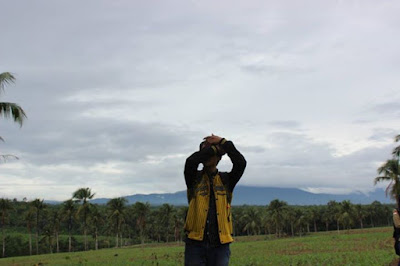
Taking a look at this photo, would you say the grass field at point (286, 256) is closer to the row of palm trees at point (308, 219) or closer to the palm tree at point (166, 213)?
the palm tree at point (166, 213)

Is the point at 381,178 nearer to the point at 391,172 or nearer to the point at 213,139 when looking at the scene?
the point at 391,172

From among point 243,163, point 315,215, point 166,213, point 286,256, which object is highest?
point 243,163

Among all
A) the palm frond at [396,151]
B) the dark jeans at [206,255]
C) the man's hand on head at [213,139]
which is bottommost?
the dark jeans at [206,255]

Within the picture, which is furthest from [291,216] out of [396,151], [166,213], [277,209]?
[396,151]

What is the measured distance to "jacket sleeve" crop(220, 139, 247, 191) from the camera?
4.09m

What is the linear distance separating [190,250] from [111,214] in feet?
234

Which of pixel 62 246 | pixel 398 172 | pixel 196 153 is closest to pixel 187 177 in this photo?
pixel 196 153

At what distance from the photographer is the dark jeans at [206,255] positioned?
13.1 feet

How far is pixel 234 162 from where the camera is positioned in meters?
4.18

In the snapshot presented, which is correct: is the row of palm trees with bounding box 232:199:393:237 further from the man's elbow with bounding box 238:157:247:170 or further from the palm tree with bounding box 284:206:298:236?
the man's elbow with bounding box 238:157:247:170

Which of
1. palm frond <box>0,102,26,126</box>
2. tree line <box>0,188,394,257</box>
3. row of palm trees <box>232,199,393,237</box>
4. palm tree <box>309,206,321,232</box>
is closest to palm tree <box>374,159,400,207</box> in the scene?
tree line <box>0,188,394,257</box>

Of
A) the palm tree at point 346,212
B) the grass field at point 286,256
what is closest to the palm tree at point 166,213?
the palm tree at point 346,212

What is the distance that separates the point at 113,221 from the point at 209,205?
243 ft

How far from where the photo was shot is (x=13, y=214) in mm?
98375
